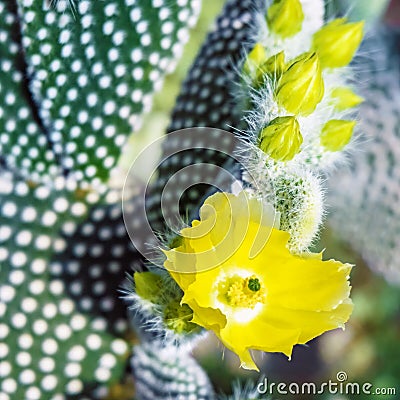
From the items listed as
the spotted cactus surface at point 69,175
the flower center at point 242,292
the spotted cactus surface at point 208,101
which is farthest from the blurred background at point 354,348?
the flower center at point 242,292

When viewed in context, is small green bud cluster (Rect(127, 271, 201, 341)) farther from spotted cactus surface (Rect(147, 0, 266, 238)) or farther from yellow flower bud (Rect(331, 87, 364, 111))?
yellow flower bud (Rect(331, 87, 364, 111))

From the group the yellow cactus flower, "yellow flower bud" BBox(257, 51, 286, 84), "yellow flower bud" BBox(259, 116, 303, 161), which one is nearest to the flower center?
the yellow cactus flower

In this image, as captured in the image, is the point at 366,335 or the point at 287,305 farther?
the point at 366,335

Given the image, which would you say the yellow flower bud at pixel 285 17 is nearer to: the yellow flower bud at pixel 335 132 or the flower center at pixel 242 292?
the yellow flower bud at pixel 335 132

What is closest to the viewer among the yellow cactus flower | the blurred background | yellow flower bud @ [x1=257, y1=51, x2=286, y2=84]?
the yellow cactus flower

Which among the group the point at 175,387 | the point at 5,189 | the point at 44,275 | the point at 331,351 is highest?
the point at 5,189

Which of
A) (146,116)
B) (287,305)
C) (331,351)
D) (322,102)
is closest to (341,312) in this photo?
(287,305)

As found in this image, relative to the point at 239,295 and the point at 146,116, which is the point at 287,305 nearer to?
the point at 239,295

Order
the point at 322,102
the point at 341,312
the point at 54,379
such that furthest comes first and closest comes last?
the point at 54,379 → the point at 322,102 → the point at 341,312
